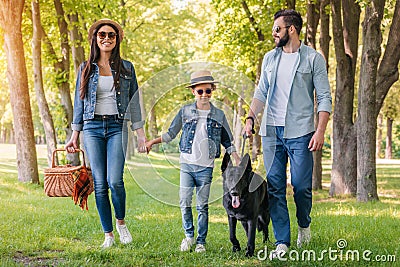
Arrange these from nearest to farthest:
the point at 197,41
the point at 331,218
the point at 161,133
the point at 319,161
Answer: the point at 161,133 → the point at 331,218 → the point at 319,161 → the point at 197,41

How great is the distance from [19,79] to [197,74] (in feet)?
33.2

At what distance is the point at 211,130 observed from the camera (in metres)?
6.50

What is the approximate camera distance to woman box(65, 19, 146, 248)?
6793 millimetres

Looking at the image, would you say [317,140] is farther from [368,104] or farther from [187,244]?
[368,104]

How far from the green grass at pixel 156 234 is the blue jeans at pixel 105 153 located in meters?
0.30

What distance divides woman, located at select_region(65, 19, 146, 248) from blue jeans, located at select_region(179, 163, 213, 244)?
69cm

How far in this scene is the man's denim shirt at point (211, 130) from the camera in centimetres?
648

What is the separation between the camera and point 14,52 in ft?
50.3

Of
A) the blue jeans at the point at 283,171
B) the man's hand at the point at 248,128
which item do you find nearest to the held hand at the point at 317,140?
the blue jeans at the point at 283,171

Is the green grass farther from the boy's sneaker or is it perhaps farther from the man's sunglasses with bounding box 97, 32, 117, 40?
the man's sunglasses with bounding box 97, 32, 117, 40

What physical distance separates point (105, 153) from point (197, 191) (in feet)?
3.83

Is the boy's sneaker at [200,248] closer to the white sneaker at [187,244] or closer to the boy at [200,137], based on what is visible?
the boy at [200,137]

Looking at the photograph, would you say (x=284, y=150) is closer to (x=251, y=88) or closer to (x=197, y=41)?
(x=251, y=88)

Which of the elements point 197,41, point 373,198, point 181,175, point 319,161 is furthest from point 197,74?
point 197,41
